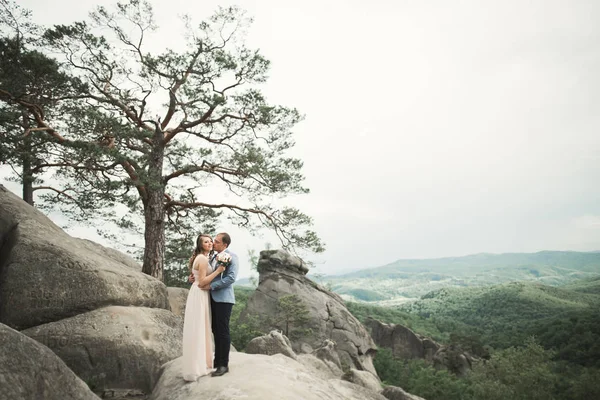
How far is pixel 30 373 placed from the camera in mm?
4008

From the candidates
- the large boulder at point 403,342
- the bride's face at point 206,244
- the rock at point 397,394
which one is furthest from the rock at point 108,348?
the large boulder at point 403,342

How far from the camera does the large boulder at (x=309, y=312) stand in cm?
2609

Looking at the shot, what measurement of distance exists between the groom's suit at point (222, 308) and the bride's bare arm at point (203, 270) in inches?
4.3

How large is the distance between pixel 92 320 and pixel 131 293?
146 cm

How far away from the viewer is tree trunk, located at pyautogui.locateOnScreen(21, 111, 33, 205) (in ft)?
39.6

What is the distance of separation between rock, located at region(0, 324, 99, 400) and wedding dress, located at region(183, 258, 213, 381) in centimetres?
153

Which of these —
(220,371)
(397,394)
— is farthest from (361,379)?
(220,371)

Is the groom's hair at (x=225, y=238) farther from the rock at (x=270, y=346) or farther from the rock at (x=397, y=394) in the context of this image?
the rock at (x=397, y=394)

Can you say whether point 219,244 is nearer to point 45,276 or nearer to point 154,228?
point 45,276

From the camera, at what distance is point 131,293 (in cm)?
1005

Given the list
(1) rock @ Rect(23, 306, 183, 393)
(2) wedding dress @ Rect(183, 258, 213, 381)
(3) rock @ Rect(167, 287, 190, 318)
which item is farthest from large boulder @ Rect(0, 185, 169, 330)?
(2) wedding dress @ Rect(183, 258, 213, 381)

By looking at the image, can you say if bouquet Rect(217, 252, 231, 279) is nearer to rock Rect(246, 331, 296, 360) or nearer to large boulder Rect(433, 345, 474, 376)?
rock Rect(246, 331, 296, 360)

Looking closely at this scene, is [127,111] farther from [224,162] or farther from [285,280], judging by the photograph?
[285,280]

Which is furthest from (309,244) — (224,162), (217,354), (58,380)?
(58,380)
